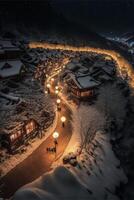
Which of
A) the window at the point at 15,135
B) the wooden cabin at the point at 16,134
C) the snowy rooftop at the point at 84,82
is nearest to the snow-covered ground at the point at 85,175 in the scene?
the wooden cabin at the point at 16,134

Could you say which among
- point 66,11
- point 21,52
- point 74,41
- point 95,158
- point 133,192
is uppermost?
point 66,11

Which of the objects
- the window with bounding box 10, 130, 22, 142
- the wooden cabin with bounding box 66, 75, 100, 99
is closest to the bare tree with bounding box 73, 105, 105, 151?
the wooden cabin with bounding box 66, 75, 100, 99

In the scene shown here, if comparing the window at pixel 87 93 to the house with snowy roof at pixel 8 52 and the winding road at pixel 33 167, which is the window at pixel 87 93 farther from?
the house with snowy roof at pixel 8 52

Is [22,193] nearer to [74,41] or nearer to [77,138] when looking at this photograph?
[77,138]

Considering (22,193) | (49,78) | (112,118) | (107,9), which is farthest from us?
(107,9)

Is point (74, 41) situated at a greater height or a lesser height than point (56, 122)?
greater

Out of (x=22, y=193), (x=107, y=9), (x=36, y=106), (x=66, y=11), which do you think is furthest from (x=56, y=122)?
(x=107, y=9)

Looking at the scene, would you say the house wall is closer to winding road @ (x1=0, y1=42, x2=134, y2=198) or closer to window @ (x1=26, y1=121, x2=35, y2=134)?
window @ (x1=26, y1=121, x2=35, y2=134)

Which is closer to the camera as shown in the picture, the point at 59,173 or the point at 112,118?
the point at 59,173
